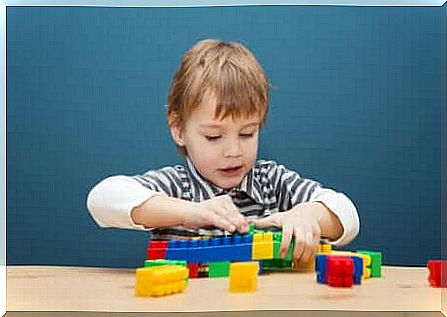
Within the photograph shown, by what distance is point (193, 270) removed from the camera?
1.71 m

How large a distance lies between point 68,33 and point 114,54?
0.34 feet

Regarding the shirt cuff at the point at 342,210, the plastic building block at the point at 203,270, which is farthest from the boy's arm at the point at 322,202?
the plastic building block at the point at 203,270

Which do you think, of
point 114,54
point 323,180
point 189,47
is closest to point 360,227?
point 323,180

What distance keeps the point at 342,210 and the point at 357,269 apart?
15cm

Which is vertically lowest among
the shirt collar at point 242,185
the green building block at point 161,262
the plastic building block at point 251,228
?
the green building block at point 161,262

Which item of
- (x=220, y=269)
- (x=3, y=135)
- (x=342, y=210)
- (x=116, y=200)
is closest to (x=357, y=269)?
(x=342, y=210)

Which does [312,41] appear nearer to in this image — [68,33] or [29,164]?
[68,33]

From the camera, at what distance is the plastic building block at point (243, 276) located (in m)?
1.66

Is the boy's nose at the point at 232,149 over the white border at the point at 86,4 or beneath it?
beneath

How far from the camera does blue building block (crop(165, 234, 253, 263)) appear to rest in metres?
1.71

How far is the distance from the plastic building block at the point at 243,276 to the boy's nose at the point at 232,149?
233 mm

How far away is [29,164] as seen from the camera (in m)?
1.80

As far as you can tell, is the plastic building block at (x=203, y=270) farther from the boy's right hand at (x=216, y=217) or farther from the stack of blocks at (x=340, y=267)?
the stack of blocks at (x=340, y=267)

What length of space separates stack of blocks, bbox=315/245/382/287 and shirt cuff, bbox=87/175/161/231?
354 mm
